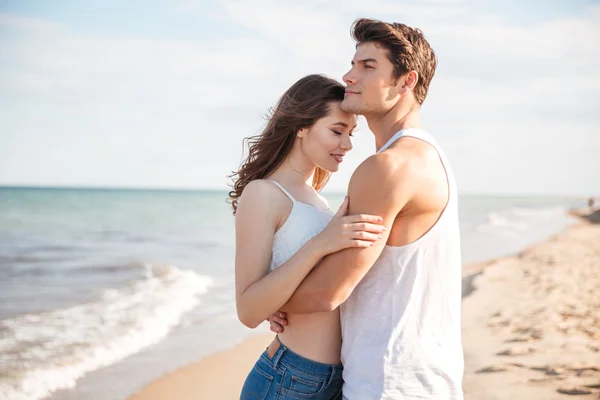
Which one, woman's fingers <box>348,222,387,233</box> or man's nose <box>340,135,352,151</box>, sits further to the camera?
man's nose <box>340,135,352,151</box>

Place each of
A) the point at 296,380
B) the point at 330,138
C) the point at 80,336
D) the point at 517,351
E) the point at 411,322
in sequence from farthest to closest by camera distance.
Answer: the point at 80,336, the point at 517,351, the point at 330,138, the point at 296,380, the point at 411,322

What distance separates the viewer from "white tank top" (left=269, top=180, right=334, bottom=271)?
2768 mm

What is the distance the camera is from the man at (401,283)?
2330 millimetres

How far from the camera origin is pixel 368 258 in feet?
7.66

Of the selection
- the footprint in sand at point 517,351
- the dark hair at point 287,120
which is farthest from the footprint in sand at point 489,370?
the dark hair at point 287,120

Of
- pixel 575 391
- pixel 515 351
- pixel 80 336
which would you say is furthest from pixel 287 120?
pixel 80 336

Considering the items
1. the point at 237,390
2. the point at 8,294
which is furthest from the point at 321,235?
the point at 8,294

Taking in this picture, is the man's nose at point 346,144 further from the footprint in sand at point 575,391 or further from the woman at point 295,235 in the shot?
the footprint in sand at point 575,391

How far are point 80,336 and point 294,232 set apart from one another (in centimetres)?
528

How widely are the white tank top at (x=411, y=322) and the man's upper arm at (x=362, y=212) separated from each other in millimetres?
123

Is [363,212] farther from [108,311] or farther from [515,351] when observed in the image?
[108,311]

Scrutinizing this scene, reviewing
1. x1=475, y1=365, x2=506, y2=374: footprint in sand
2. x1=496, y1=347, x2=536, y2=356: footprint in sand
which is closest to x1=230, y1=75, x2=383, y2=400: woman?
x1=475, y1=365, x2=506, y2=374: footprint in sand

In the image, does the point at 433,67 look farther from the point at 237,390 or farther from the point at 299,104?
the point at 237,390

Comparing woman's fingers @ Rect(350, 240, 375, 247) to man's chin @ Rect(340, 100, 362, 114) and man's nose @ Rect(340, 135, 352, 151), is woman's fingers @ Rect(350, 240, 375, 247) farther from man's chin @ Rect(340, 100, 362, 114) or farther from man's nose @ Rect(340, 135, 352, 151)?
man's nose @ Rect(340, 135, 352, 151)
